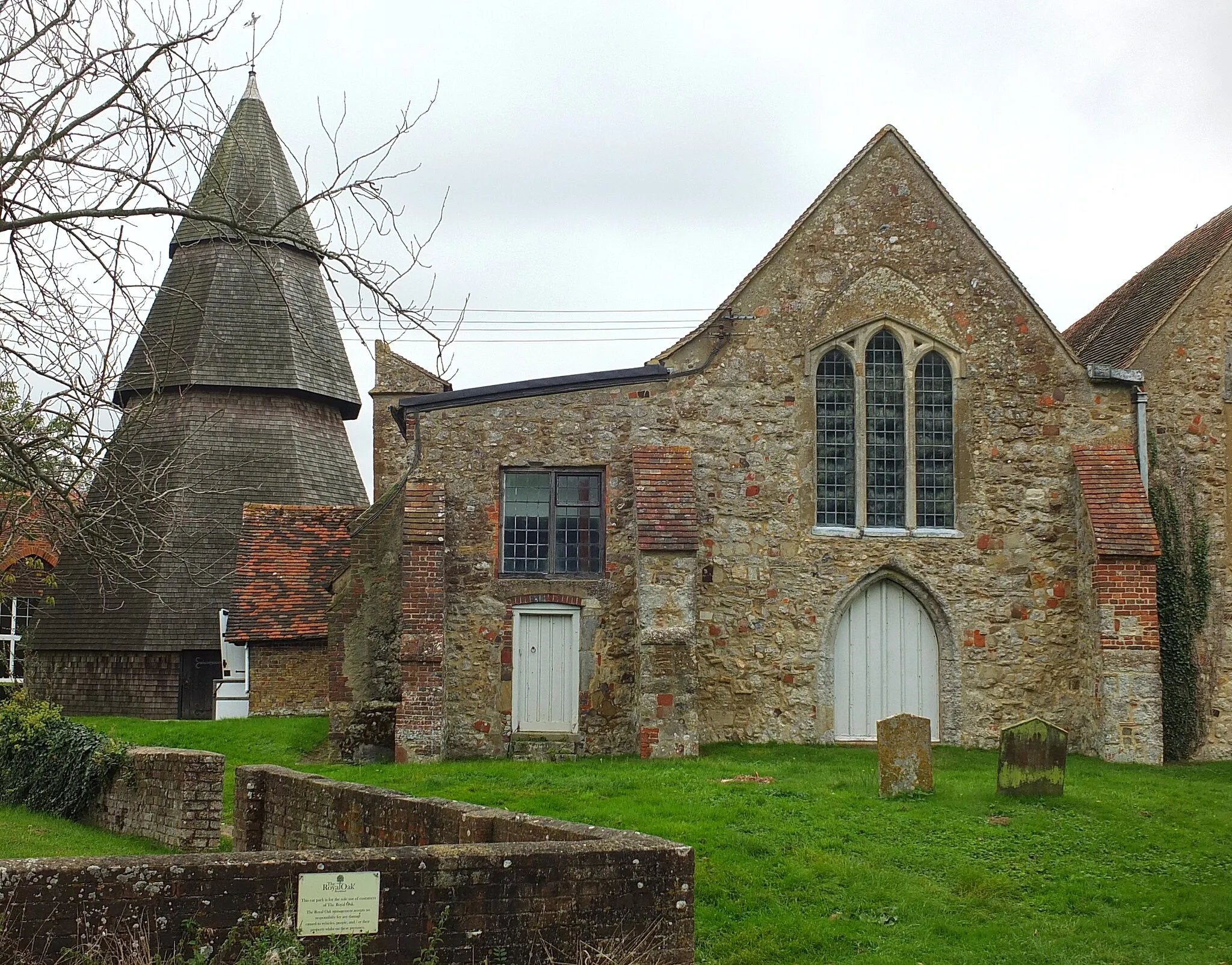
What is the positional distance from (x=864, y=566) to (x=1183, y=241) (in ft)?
33.2

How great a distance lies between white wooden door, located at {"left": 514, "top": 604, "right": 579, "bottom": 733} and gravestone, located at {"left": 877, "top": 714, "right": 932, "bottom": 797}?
243 inches

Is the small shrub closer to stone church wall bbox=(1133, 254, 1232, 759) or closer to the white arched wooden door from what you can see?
the white arched wooden door

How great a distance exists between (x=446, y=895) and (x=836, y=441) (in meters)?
13.5

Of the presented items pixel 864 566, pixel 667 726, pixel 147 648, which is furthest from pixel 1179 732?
pixel 147 648

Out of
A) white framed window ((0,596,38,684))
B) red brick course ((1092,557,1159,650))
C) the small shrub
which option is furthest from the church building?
white framed window ((0,596,38,684))

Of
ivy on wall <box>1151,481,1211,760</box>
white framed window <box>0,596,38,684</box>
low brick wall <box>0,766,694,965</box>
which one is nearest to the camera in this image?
low brick wall <box>0,766,694,965</box>

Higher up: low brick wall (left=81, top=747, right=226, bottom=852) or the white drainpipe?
the white drainpipe

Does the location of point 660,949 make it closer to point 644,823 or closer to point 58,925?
point 58,925

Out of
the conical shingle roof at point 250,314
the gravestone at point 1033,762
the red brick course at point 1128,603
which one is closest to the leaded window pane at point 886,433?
the red brick course at point 1128,603

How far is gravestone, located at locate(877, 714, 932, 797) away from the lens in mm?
14180

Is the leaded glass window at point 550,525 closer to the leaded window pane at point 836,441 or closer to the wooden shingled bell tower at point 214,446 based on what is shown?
the leaded window pane at point 836,441

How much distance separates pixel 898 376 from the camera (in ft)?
65.5

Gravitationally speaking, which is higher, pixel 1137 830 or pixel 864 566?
pixel 864 566

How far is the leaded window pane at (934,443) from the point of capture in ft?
64.8
